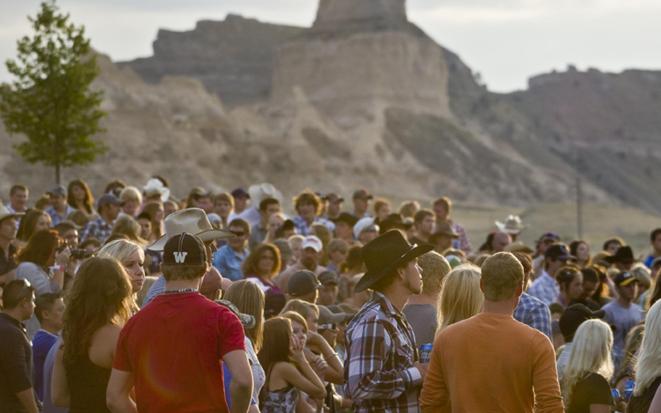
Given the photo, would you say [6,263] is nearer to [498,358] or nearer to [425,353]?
[425,353]

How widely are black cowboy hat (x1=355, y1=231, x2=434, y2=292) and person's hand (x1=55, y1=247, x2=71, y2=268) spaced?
4831 millimetres

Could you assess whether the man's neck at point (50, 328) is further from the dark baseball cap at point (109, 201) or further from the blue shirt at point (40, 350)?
the dark baseball cap at point (109, 201)

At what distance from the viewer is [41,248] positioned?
1088 centimetres

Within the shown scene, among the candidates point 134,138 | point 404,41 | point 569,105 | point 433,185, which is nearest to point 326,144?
point 433,185

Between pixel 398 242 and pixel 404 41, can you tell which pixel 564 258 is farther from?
pixel 404 41

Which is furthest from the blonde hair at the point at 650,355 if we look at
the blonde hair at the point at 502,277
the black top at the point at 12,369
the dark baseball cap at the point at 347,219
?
the dark baseball cap at the point at 347,219

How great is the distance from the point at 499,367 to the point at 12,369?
10.5 ft

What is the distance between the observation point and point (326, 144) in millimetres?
97250

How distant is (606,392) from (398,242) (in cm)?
166

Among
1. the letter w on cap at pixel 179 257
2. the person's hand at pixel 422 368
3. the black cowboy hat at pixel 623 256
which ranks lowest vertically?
the black cowboy hat at pixel 623 256

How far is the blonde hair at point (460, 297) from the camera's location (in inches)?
302

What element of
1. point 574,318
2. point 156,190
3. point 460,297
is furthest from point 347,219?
point 460,297

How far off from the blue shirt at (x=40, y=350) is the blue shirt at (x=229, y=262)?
4.08 m

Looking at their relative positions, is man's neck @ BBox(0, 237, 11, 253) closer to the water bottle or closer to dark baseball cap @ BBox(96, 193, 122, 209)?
dark baseball cap @ BBox(96, 193, 122, 209)
